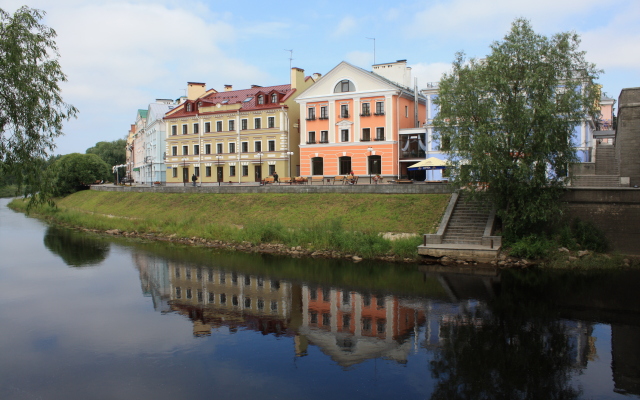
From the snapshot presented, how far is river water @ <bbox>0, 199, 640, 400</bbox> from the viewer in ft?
40.3

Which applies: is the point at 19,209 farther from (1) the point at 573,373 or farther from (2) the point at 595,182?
(1) the point at 573,373

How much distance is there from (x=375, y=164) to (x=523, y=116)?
2363cm

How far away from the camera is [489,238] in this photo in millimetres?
25266

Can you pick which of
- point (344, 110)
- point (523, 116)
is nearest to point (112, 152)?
point (344, 110)

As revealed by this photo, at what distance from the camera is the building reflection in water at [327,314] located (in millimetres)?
14992

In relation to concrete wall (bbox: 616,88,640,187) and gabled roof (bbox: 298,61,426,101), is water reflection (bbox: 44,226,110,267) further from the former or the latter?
concrete wall (bbox: 616,88,640,187)

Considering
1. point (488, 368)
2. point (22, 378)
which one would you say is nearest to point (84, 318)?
point (22, 378)

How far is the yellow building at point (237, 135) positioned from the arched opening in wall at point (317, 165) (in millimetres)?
2532

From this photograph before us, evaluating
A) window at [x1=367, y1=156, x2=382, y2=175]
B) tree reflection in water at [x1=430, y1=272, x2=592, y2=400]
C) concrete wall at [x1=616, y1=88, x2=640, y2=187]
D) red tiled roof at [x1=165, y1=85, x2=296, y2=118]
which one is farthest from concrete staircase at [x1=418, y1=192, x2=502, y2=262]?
red tiled roof at [x1=165, y1=85, x2=296, y2=118]

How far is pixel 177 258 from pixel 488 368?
65.8 ft

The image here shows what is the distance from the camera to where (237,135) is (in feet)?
180

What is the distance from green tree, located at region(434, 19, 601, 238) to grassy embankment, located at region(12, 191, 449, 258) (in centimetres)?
520

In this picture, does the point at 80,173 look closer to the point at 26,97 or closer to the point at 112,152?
the point at 112,152

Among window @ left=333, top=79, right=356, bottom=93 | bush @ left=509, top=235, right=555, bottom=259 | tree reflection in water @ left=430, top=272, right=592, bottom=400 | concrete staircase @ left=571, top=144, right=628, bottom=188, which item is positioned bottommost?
tree reflection in water @ left=430, top=272, right=592, bottom=400
